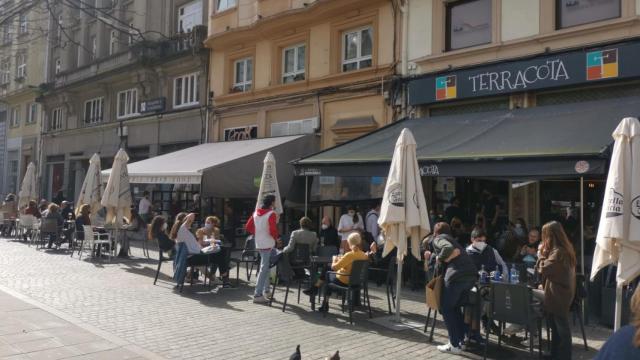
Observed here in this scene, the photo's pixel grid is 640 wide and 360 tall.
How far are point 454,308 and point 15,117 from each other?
37203mm

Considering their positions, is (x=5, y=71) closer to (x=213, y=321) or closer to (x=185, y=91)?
(x=185, y=91)

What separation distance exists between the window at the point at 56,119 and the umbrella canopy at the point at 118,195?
62.3 feet

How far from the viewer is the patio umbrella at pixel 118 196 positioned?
13.1 meters

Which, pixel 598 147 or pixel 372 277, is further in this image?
pixel 372 277

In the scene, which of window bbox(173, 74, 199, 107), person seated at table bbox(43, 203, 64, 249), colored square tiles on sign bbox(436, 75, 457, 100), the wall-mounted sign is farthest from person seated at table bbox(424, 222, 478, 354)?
window bbox(173, 74, 199, 107)

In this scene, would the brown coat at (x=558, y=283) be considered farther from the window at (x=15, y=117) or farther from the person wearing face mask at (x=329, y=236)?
the window at (x=15, y=117)

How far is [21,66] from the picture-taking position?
3509cm

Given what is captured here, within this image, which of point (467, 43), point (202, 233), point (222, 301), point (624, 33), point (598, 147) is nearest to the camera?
point (598, 147)

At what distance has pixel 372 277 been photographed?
10.7 m

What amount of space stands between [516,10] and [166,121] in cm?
1457

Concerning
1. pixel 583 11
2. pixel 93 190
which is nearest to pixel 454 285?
pixel 583 11

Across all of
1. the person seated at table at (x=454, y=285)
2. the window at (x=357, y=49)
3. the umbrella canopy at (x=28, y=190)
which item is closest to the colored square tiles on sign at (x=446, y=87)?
the window at (x=357, y=49)

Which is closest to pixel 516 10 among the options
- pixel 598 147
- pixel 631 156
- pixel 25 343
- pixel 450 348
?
pixel 598 147

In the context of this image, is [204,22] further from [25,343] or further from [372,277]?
[25,343]
